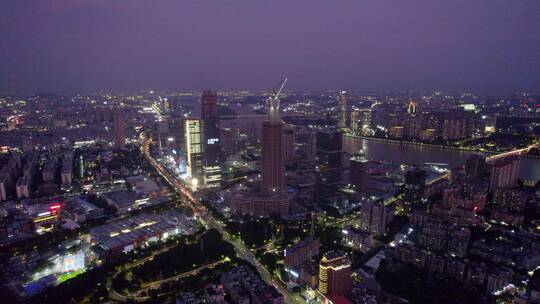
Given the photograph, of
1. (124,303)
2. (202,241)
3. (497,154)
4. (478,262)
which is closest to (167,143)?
(202,241)

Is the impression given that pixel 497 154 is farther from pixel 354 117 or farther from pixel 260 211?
pixel 260 211

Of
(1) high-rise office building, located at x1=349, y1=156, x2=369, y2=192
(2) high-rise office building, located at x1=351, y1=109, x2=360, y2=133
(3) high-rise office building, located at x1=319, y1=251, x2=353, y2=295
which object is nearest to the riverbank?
(2) high-rise office building, located at x1=351, y1=109, x2=360, y2=133

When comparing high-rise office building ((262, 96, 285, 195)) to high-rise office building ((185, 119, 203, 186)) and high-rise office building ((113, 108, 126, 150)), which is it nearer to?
high-rise office building ((185, 119, 203, 186))

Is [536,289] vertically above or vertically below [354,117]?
below

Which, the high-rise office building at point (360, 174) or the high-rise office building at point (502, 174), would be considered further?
the high-rise office building at point (502, 174)

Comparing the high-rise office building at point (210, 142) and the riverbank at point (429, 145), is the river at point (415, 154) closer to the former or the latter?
the riverbank at point (429, 145)

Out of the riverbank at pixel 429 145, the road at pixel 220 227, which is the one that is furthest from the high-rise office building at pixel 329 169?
the riverbank at pixel 429 145
